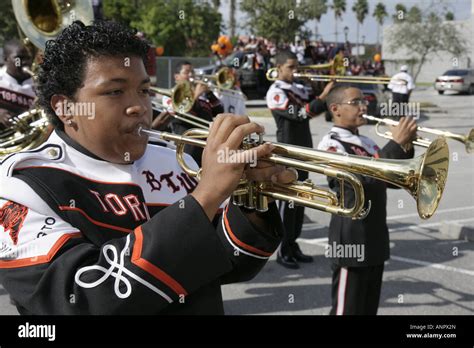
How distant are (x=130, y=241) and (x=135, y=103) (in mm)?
443

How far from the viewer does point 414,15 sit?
27641 mm

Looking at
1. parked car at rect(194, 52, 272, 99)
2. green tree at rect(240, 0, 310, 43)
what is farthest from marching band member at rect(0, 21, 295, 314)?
green tree at rect(240, 0, 310, 43)

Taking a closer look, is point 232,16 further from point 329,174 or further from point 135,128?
point 135,128

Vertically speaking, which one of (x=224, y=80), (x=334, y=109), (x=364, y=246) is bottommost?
(x=364, y=246)

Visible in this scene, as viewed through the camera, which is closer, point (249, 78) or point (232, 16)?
point (249, 78)

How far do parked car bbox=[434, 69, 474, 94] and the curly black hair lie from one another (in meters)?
29.2

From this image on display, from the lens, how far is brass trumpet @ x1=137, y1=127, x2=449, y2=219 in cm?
173

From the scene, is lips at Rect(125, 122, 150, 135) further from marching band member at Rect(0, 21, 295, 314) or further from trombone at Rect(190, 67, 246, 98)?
trombone at Rect(190, 67, 246, 98)

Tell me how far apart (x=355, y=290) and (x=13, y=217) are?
2347mm

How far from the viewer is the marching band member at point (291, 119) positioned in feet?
17.3

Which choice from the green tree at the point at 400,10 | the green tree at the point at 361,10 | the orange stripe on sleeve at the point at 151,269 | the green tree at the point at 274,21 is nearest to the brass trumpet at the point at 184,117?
the orange stripe on sleeve at the point at 151,269

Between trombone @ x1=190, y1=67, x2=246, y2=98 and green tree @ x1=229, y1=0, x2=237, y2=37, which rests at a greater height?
green tree @ x1=229, y1=0, x2=237, y2=37

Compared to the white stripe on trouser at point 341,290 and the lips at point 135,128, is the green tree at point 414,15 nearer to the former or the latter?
the white stripe on trouser at point 341,290

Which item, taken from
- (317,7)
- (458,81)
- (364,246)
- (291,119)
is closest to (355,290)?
(364,246)
